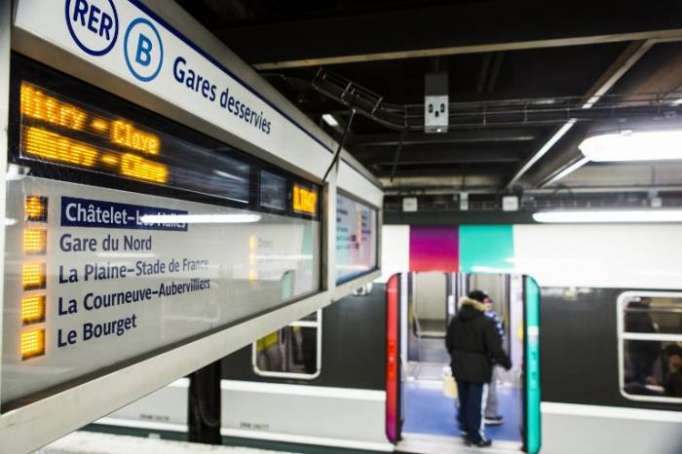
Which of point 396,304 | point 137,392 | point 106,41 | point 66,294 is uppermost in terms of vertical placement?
point 106,41

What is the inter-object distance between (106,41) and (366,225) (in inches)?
108

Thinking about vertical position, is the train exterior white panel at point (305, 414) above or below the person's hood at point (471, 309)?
below

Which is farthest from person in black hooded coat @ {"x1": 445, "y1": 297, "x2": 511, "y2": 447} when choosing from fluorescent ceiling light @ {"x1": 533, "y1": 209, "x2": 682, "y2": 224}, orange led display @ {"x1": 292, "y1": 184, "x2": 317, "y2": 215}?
orange led display @ {"x1": 292, "y1": 184, "x2": 317, "y2": 215}

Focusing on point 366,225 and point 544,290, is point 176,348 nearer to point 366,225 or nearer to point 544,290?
point 366,225

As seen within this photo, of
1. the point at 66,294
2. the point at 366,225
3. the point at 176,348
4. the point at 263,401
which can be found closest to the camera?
the point at 66,294

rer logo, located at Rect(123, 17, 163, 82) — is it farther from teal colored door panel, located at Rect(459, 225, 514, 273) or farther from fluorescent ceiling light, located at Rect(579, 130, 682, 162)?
teal colored door panel, located at Rect(459, 225, 514, 273)

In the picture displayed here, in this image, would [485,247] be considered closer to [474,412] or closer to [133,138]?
[474,412]

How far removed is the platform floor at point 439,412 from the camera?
5.43m

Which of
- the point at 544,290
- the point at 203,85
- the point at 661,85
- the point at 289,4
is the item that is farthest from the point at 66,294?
the point at 544,290

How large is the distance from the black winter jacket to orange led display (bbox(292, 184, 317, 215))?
3365 mm

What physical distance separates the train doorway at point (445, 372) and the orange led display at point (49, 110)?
3.87m

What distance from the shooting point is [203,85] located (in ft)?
3.72

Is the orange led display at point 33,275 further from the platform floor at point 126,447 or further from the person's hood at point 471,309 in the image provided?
the person's hood at point 471,309

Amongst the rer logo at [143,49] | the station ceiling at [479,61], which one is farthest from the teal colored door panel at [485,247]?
the rer logo at [143,49]
